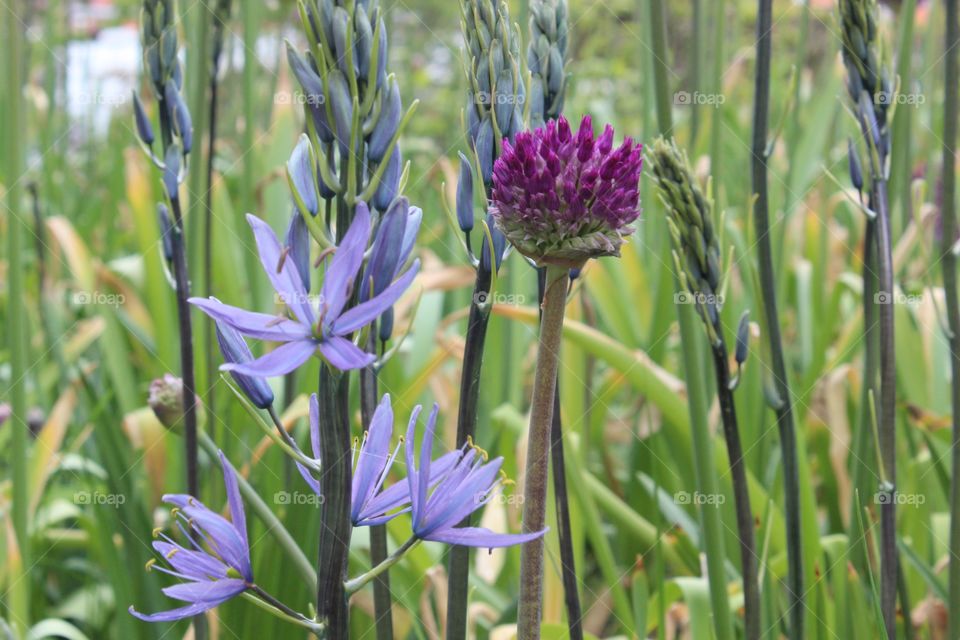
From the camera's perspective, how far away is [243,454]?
8.69 ft

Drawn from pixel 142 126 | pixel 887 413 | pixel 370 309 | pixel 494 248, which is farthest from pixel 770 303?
pixel 142 126

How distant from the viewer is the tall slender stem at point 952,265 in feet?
5.33

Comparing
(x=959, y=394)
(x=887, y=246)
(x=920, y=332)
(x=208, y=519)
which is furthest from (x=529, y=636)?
(x=920, y=332)

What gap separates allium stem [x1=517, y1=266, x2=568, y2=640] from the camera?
0.97 meters

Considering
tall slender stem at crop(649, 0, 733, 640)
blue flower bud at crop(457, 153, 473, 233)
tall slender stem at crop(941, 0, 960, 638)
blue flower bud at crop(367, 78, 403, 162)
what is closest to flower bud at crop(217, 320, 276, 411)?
blue flower bud at crop(367, 78, 403, 162)

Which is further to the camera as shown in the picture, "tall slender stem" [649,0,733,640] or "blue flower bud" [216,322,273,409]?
"tall slender stem" [649,0,733,640]

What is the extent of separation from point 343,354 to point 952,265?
1.36 meters

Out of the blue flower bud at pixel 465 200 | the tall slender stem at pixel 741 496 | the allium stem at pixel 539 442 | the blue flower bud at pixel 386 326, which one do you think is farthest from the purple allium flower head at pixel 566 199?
the tall slender stem at pixel 741 496

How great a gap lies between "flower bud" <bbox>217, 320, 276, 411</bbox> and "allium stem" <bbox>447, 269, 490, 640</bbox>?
1.00 ft

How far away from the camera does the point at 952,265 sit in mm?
1719

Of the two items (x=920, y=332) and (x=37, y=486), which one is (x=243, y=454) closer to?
(x=37, y=486)

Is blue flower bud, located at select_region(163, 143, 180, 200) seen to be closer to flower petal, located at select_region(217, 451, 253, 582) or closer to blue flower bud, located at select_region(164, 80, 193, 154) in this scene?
blue flower bud, located at select_region(164, 80, 193, 154)

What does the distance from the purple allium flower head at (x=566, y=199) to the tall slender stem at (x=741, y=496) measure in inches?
24.1

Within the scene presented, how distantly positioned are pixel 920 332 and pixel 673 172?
2012mm
